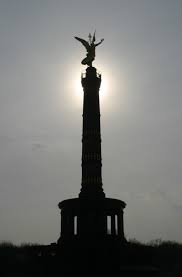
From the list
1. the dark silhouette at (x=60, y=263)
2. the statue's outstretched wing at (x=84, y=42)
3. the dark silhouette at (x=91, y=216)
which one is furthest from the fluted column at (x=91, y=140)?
the dark silhouette at (x=60, y=263)

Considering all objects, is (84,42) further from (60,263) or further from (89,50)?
(60,263)

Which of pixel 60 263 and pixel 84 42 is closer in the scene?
pixel 60 263

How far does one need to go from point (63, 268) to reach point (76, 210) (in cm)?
644

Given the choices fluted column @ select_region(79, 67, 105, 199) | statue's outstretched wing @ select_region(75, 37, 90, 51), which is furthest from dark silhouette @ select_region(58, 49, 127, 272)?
statue's outstretched wing @ select_region(75, 37, 90, 51)

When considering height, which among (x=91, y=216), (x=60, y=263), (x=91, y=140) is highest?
(x=91, y=140)

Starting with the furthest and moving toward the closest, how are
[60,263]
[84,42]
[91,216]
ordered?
[84,42] < [91,216] < [60,263]

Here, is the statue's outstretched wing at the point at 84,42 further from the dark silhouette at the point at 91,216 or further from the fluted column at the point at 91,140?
the dark silhouette at the point at 91,216

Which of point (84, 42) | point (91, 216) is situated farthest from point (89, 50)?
point (91, 216)

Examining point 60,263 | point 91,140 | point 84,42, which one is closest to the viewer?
point 60,263

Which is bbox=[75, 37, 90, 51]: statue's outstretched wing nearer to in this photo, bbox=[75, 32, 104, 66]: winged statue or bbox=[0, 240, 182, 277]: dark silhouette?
bbox=[75, 32, 104, 66]: winged statue

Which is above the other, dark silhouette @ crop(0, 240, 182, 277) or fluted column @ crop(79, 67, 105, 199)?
fluted column @ crop(79, 67, 105, 199)

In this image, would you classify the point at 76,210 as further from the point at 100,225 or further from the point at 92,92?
the point at 92,92

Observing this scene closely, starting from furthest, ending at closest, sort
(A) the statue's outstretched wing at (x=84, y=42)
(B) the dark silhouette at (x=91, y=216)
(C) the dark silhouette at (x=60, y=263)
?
(A) the statue's outstretched wing at (x=84, y=42), (B) the dark silhouette at (x=91, y=216), (C) the dark silhouette at (x=60, y=263)

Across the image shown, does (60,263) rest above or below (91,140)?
below
